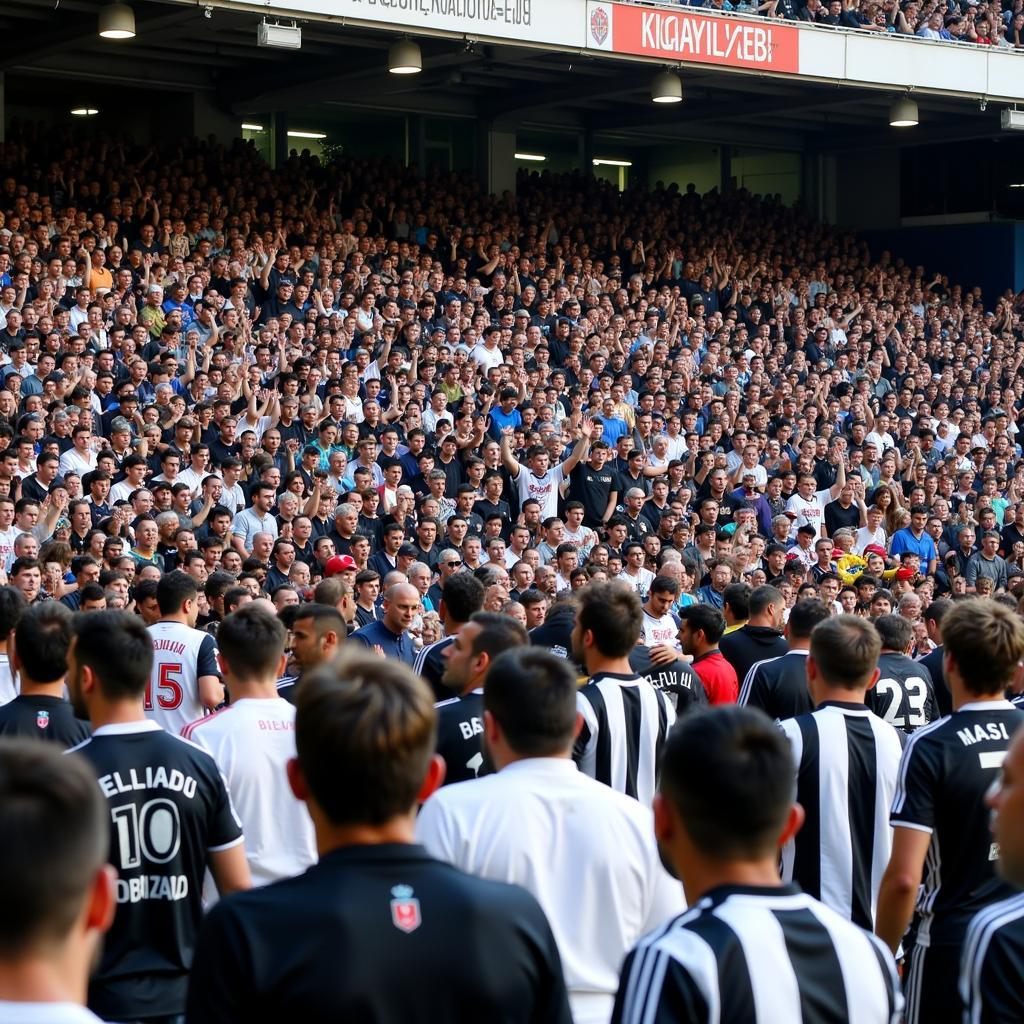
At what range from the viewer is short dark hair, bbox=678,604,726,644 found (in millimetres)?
8461

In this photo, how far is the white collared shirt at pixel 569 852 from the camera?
12.6 feet

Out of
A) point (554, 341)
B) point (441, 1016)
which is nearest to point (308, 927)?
point (441, 1016)

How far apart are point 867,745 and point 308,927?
3445mm

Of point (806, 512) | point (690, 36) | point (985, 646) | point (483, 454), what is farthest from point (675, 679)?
point (690, 36)

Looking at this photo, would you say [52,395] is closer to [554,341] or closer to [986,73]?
[554,341]

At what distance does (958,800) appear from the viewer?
4941mm

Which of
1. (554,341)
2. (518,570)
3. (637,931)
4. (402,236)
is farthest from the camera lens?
(402,236)

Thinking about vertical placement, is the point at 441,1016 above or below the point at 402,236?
below

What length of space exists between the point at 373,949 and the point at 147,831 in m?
1.74

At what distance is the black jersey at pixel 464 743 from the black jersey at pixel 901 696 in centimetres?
254

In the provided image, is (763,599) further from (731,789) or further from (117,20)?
(117,20)

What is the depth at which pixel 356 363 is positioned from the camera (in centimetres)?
1725

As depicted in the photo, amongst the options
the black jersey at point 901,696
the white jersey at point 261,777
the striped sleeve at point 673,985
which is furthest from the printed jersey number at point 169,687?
the striped sleeve at point 673,985

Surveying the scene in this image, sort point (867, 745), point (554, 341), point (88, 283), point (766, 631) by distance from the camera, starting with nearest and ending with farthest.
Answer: point (867, 745) < point (766, 631) < point (88, 283) < point (554, 341)
